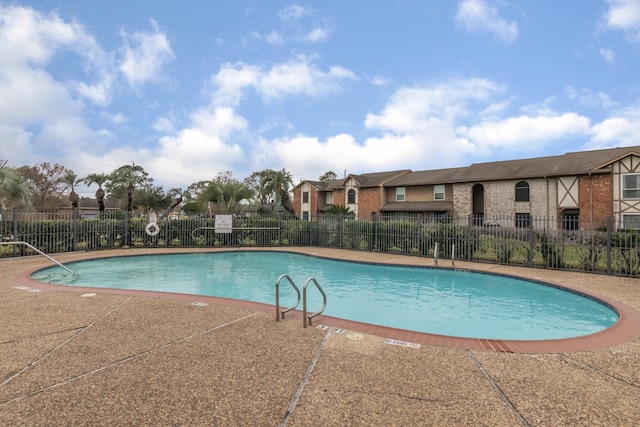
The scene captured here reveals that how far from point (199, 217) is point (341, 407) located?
18.3 meters

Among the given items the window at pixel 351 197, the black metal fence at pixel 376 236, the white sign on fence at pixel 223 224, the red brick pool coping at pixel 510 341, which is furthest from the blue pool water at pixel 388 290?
the window at pixel 351 197

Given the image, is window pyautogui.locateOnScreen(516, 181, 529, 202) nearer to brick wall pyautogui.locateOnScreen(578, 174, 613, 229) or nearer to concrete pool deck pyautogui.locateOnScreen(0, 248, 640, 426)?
brick wall pyautogui.locateOnScreen(578, 174, 613, 229)

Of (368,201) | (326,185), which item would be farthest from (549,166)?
(326,185)

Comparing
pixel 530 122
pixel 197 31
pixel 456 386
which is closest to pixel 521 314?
pixel 456 386

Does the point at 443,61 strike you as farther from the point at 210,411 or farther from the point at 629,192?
the point at 629,192

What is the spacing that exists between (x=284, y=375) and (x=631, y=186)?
1054 inches

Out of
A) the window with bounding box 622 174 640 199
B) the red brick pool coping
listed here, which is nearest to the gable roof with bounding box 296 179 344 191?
the window with bounding box 622 174 640 199

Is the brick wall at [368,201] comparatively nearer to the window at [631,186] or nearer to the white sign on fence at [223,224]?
the white sign on fence at [223,224]

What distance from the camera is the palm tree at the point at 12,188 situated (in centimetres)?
1534

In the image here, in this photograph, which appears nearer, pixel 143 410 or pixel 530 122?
pixel 143 410

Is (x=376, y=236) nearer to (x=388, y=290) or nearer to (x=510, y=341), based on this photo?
(x=388, y=290)

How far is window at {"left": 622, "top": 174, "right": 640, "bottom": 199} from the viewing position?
2128cm

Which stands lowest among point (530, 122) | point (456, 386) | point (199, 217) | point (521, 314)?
point (521, 314)

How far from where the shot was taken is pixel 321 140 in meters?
28.7
